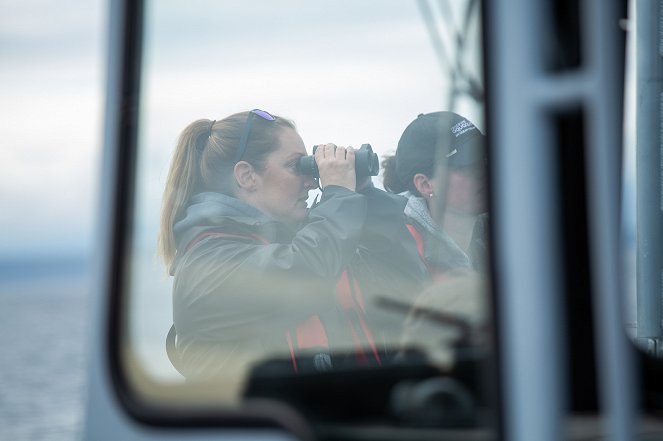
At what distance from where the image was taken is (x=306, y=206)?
270cm

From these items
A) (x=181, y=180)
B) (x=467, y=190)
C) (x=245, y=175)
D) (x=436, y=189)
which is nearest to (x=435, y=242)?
(x=436, y=189)

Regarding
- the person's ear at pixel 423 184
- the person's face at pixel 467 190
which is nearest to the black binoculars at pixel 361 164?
the person's ear at pixel 423 184

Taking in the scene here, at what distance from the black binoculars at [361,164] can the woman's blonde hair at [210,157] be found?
0.09m

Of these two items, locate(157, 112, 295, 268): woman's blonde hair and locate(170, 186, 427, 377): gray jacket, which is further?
locate(157, 112, 295, 268): woman's blonde hair

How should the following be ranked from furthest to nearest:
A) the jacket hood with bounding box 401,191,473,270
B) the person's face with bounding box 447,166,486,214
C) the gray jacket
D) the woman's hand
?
the woman's hand < the jacket hood with bounding box 401,191,473,270 < the gray jacket < the person's face with bounding box 447,166,486,214

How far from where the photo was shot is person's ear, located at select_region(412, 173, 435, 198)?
252 cm

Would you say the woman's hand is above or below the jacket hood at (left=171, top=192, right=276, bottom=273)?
above

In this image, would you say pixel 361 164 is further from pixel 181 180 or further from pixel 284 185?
pixel 181 180

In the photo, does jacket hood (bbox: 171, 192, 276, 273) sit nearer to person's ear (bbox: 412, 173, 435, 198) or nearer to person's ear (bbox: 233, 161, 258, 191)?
person's ear (bbox: 233, 161, 258, 191)

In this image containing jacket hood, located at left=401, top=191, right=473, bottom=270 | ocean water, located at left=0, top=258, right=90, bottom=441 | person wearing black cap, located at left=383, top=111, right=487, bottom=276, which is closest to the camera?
person wearing black cap, located at left=383, top=111, right=487, bottom=276

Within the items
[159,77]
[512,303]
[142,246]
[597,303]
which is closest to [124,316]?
[142,246]

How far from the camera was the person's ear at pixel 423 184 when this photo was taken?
2.52 metres

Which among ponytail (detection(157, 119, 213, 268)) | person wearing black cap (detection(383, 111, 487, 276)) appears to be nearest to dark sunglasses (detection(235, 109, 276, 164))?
ponytail (detection(157, 119, 213, 268))

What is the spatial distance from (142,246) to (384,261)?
966 mm
